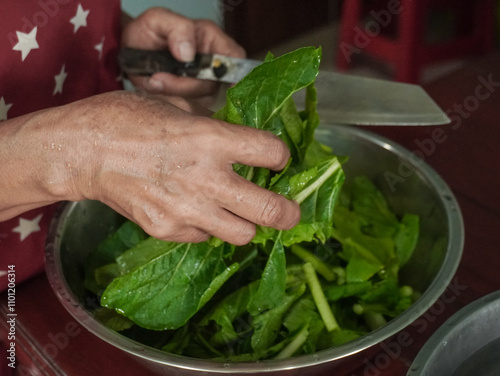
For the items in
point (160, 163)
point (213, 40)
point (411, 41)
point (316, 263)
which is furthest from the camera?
point (411, 41)

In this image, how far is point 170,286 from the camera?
2.48ft

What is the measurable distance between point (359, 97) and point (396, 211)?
0.19m

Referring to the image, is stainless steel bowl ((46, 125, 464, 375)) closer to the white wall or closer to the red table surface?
the red table surface

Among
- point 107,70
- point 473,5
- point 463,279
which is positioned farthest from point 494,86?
point 473,5

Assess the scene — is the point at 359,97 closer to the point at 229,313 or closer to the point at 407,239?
the point at 407,239

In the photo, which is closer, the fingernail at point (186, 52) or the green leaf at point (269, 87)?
the green leaf at point (269, 87)

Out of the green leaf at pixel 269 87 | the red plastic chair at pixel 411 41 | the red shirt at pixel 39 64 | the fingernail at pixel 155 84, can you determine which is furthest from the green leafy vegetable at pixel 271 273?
the red plastic chair at pixel 411 41

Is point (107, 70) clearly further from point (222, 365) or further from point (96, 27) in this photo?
point (222, 365)

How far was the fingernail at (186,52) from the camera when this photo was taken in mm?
999

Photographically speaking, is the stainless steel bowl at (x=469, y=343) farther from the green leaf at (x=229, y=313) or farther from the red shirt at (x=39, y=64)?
the red shirt at (x=39, y=64)

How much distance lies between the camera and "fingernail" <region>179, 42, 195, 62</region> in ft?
3.28

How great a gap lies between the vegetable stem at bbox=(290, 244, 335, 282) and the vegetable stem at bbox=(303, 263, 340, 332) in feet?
0.08

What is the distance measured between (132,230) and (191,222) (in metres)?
0.25

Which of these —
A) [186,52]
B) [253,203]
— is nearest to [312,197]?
[253,203]
